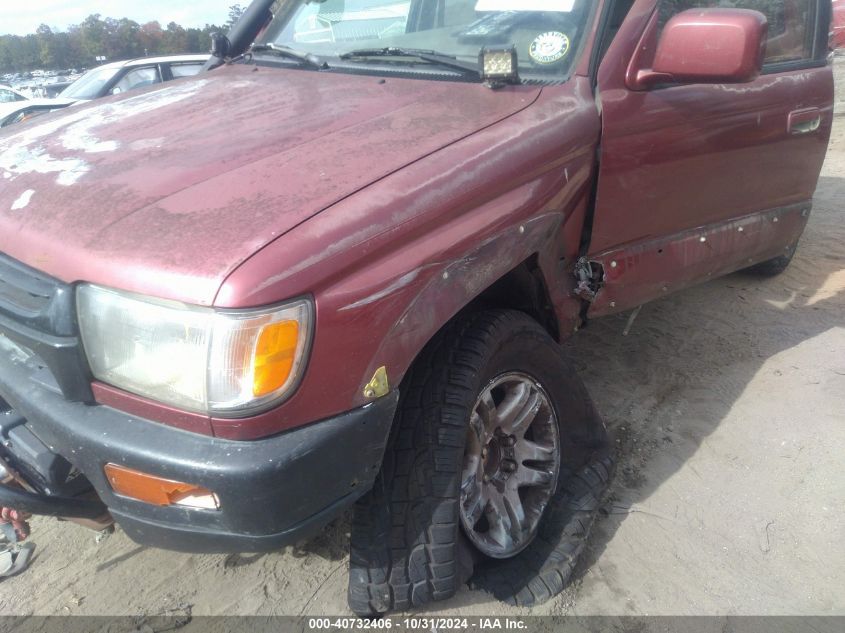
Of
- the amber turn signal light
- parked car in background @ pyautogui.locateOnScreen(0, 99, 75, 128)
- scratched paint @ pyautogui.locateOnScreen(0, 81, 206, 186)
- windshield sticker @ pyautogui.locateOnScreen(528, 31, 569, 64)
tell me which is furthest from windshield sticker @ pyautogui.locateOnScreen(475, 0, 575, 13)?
parked car in background @ pyautogui.locateOnScreen(0, 99, 75, 128)

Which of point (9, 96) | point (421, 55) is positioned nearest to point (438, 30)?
point (421, 55)

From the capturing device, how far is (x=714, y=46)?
2146 mm

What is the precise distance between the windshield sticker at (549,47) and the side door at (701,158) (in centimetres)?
15

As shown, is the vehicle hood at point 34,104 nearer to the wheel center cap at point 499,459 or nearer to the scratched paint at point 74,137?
the scratched paint at point 74,137

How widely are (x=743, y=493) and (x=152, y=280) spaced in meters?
2.27

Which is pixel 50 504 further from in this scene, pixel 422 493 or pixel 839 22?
pixel 839 22

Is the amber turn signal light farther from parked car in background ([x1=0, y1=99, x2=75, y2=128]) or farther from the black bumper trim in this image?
parked car in background ([x1=0, y1=99, x2=75, y2=128])

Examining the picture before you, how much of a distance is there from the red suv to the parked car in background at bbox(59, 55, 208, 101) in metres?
6.80

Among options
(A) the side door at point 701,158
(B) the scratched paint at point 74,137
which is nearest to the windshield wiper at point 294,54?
(B) the scratched paint at point 74,137

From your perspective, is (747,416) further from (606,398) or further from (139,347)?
(139,347)

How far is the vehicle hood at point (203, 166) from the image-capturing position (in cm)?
149

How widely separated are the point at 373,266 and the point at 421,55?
1212mm

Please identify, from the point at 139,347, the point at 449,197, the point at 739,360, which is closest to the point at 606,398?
the point at 739,360

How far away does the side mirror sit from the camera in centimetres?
212
